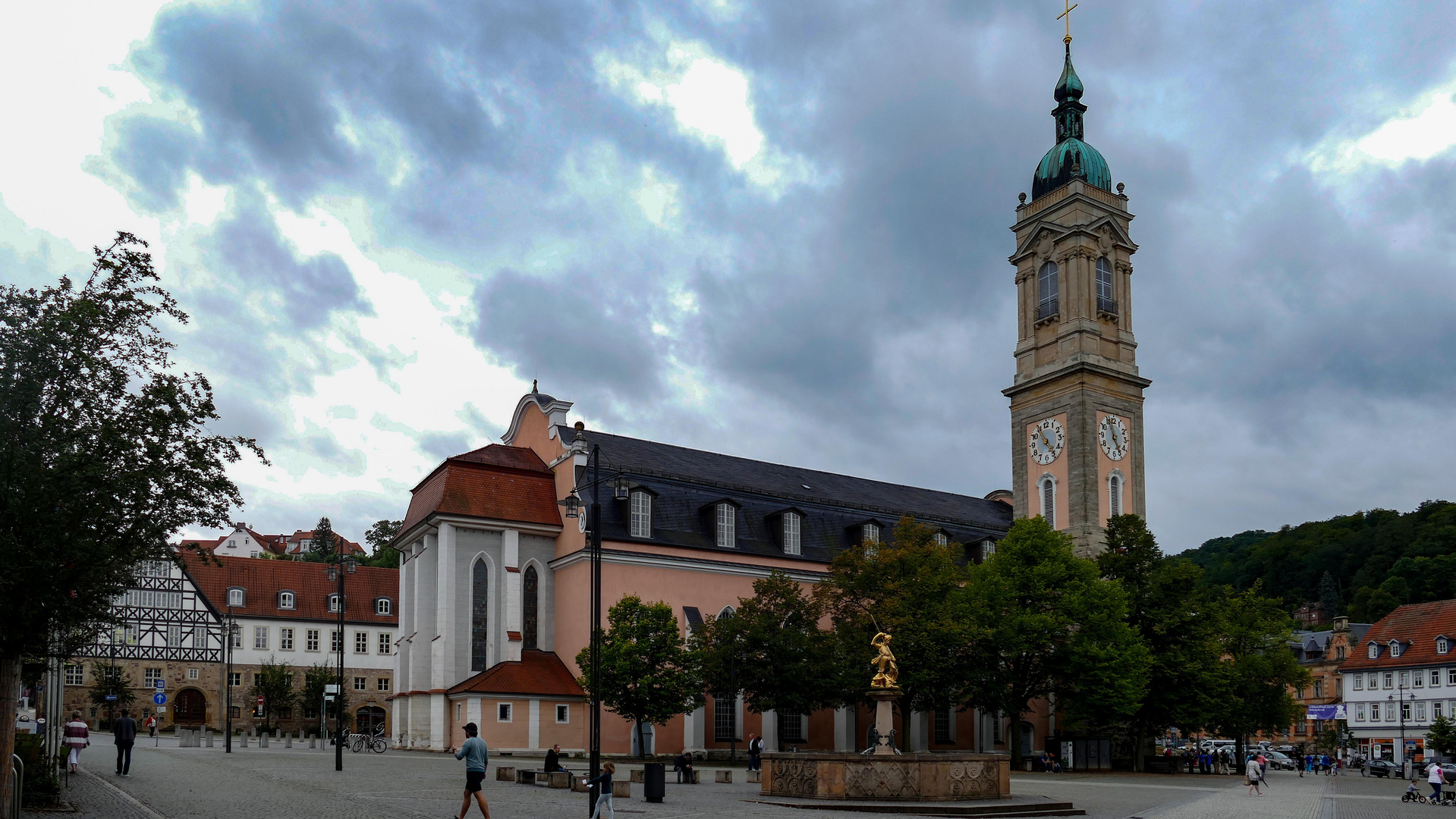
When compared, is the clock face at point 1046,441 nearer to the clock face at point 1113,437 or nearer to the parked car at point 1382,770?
the clock face at point 1113,437

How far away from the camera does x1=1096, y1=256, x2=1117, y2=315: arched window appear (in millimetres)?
68438

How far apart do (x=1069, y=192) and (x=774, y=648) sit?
3568 centimetres

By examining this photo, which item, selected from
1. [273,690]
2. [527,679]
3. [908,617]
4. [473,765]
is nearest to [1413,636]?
[908,617]

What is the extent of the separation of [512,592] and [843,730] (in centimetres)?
1725

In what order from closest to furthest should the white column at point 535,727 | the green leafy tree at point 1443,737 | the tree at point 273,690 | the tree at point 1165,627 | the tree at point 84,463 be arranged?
the tree at point 84,463 → the white column at point 535,727 → the tree at point 1165,627 → the green leafy tree at point 1443,737 → the tree at point 273,690

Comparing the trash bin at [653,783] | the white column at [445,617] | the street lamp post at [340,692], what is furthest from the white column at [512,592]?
the trash bin at [653,783]

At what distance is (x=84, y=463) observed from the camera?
16016 millimetres

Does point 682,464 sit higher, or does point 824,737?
point 682,464

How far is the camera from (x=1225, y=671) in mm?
52688

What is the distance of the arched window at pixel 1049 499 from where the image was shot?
219 feet

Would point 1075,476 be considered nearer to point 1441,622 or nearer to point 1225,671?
point 1225,671

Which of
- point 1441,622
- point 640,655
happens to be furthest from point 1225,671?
point 1441,622

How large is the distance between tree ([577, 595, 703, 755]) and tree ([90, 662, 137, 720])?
3627cm

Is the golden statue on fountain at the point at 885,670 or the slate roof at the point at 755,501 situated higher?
the slate roof at the point at 755,501
